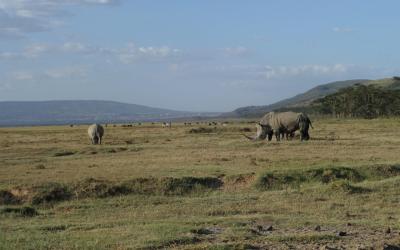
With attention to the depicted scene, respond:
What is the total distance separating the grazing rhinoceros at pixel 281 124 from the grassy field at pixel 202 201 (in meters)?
11.0

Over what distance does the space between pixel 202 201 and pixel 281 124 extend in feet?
86.5

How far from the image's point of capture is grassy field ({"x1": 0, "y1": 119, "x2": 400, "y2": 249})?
11.3 meters

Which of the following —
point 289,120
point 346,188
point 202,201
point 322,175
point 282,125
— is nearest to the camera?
point 202,201

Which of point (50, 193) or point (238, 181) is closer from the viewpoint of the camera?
point (50, 193)

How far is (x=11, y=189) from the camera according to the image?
18.8m

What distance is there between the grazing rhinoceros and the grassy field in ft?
36.1

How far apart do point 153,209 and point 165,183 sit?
4088 mm

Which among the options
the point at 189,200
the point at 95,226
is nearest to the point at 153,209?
the point at 189,200

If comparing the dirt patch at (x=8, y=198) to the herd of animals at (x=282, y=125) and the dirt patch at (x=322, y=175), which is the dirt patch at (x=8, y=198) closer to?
the dirt patch at (x=322, y=175)

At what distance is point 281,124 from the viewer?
1676 inches

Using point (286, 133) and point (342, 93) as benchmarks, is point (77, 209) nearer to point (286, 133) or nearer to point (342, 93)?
point (286, 133)

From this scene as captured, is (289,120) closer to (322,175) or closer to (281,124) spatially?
(281,124)

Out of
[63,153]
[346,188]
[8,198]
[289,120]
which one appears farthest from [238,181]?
[289,120]

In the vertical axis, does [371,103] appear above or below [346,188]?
above
